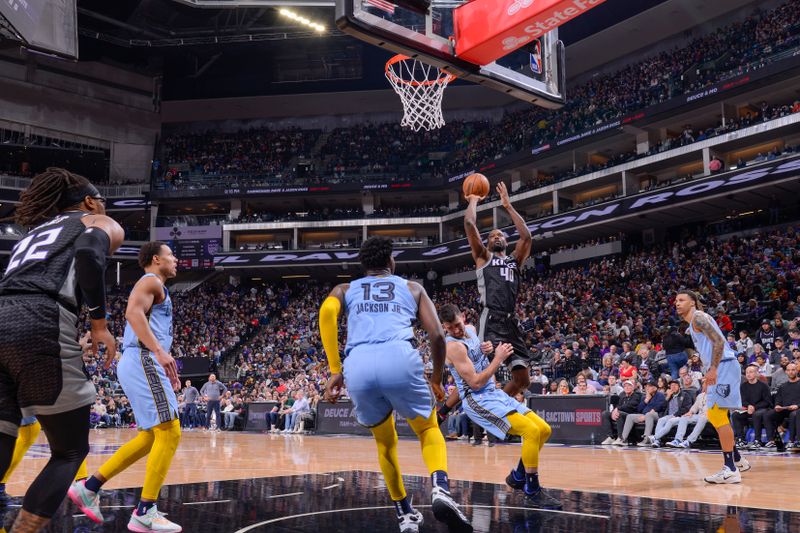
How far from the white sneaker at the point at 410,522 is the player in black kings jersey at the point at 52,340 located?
7.21 ft

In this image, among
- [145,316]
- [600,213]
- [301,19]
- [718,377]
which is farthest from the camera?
[301,19]

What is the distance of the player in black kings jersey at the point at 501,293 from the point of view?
22.1 ft

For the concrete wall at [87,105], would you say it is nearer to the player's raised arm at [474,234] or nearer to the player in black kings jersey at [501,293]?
the player's raised arm at [474,234]

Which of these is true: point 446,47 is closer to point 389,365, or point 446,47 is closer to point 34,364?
point 389,365

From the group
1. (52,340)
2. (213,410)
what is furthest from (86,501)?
(213,410)

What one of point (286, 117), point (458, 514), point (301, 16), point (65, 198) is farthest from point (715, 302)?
point (286, 117)

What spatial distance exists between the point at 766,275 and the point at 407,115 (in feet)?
39.1

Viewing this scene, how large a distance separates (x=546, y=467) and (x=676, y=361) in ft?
22.5

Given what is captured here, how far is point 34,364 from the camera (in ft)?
10.8

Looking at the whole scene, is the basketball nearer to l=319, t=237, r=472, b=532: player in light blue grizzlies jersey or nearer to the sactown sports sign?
l=319, t=237, r=472, b=532: player in light blue grizzlies jersey

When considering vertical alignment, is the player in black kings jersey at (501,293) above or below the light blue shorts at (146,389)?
above

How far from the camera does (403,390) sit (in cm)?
444

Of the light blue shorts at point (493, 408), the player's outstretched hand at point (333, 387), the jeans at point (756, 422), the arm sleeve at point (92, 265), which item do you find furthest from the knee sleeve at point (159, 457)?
the jeans at point (756, 422)

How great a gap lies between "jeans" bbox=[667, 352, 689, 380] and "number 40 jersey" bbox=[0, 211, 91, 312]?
13954 millimetres
